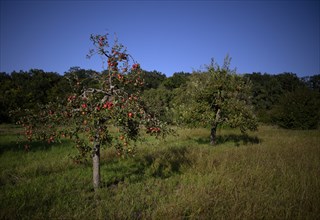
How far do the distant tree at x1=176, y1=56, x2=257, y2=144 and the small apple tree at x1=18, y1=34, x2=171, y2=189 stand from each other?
29.5 ft

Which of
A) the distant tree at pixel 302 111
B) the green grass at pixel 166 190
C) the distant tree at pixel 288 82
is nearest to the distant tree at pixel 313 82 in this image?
the distant tree at pixel 288 82

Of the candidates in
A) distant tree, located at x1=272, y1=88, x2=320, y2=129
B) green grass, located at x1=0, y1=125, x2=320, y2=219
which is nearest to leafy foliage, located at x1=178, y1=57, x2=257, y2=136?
green grass, located at x1=0, y1=125, x2=320, y2=219

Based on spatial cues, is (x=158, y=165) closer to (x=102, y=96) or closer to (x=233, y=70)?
(x=102, y=96)

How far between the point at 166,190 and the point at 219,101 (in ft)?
31.4

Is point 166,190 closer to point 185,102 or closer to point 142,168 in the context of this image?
point 142,168

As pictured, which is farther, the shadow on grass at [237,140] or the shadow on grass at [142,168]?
the shadow on grass at [237,140]

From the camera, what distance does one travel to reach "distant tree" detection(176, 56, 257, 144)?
1444 centimetres

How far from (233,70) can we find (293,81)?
93.6 m

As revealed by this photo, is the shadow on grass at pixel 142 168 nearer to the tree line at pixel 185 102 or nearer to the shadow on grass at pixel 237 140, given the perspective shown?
the tree line at pixel 185 102

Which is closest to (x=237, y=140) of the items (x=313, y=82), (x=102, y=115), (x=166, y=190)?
(x=166, y=190)

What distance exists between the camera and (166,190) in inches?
259

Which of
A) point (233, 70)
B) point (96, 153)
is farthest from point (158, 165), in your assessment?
point (233, 70)

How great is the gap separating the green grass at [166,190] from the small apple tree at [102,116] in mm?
1098

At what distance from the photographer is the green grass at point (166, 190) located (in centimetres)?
493
